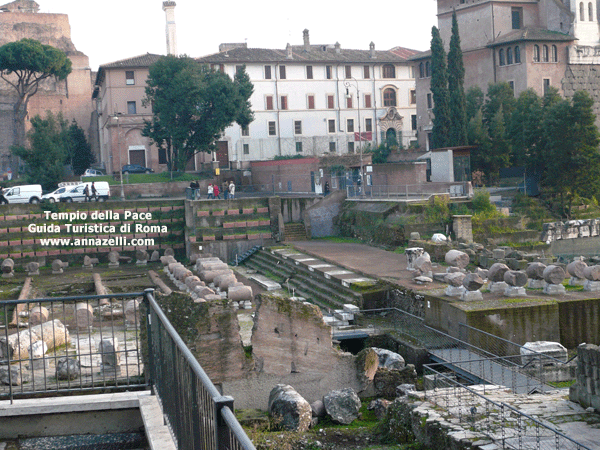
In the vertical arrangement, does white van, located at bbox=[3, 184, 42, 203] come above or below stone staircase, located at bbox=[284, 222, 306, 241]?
above

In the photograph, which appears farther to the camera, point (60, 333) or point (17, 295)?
point (17, 295)

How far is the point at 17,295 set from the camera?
99.7 feet

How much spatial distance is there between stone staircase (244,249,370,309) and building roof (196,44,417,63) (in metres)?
30.3

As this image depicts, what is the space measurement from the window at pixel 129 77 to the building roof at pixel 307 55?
17.9 feet

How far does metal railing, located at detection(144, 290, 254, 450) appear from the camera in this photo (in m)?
3.66

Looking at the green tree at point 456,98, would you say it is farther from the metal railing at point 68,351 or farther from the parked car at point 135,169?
the metal railing at point 68,351

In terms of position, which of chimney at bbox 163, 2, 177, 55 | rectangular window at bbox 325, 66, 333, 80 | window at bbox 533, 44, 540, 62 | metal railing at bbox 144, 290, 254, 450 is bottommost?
metal railing at bbox 144, 290, 254, 450

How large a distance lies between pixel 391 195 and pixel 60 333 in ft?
72.3

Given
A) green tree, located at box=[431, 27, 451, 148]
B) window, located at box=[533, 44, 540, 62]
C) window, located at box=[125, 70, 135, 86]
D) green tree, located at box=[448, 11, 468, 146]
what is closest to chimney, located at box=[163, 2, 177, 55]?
window, located at box=[125, 70, 135, 86]

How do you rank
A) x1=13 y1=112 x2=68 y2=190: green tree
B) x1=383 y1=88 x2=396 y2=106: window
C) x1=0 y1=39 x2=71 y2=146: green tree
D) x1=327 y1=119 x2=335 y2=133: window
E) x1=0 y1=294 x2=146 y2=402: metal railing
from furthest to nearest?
x1=383 y1=88 x2=396 y2=106: window → x1=327 y1=119 x2=335 y2=133: window → x1=0 y1=39 x2=71 y2=146: green tree → x1=13 y1=112 x2=68 y2=190: green tree → x1=0 y1=294 x2=146 y2=402: metal railing

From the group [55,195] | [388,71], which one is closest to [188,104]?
[55,195]

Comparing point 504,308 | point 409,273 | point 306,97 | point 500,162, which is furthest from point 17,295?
point 306,97

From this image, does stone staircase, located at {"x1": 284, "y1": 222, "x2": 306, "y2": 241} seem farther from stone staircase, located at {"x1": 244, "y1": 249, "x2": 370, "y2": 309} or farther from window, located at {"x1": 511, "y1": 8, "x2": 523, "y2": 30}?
window, located at {"x1": 511, "y1": 8, "x2": 523, "y2": 30}

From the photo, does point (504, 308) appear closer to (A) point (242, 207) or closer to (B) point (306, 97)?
→ (A) point (242, 207)
